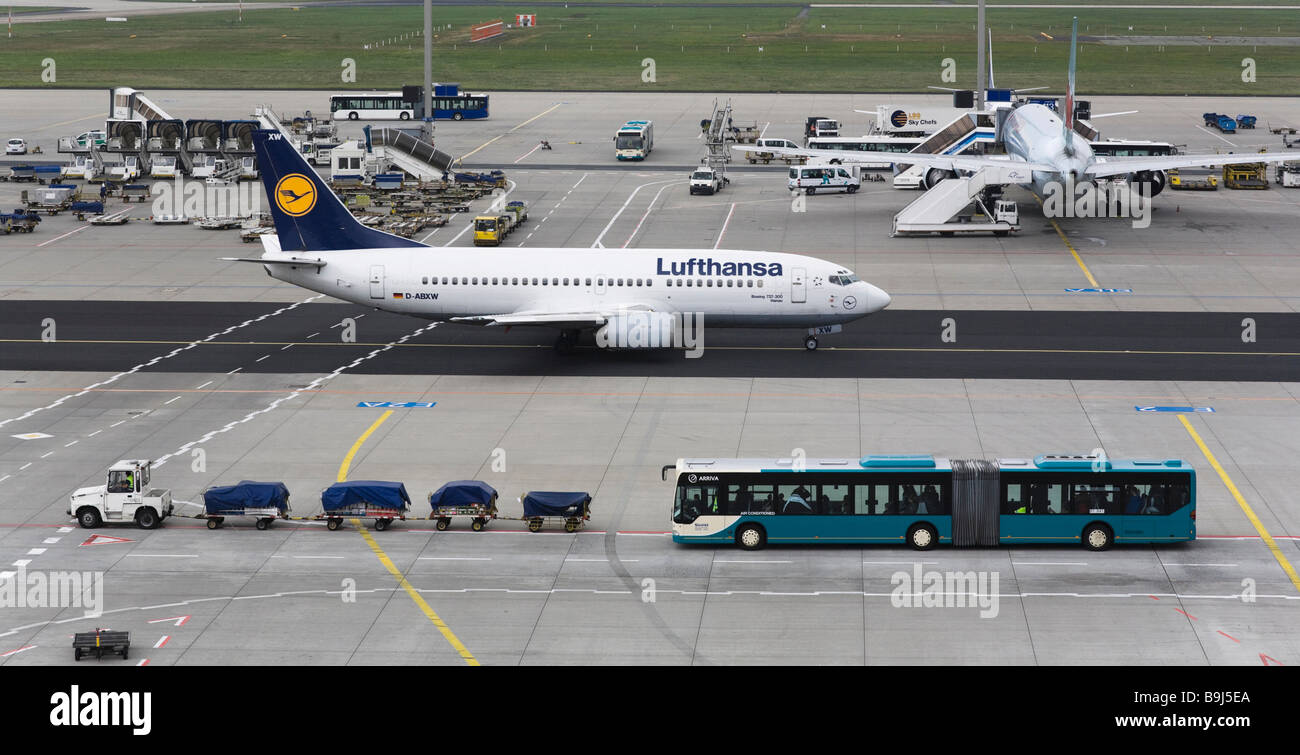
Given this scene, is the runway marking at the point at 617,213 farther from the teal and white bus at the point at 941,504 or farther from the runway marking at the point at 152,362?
the teal and white bus at the point at 941,504

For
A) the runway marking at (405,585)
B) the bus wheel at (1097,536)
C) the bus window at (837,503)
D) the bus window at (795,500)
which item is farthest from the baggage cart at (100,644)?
the bus wheel at (1097,536)

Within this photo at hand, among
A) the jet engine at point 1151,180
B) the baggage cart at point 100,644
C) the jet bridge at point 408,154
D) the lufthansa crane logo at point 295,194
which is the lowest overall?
the baggage cart at point 100,644

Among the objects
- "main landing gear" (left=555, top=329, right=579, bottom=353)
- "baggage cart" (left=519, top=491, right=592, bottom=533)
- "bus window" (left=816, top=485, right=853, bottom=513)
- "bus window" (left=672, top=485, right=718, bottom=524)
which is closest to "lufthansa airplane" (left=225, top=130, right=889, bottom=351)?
"main landing gear" (left=555, top=329, right=579, bottom=353)

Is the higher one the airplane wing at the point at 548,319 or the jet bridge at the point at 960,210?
the jet bridge at the point at 960,210

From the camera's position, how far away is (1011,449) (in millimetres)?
52000

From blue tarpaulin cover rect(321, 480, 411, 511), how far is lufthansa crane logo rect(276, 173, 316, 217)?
2450 centimetres

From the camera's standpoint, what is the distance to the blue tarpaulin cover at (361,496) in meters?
44.4

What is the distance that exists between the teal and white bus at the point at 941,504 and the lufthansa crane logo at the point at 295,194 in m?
29.9

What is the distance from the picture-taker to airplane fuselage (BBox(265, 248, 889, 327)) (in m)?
65.4

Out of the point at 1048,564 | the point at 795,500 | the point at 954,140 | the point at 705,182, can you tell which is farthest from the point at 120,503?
the point at 954,140

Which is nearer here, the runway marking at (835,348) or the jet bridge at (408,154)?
the runway marking at (835,348)

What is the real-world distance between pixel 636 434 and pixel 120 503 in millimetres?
18243

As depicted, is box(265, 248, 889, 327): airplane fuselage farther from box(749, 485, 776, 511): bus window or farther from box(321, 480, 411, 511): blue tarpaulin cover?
box(749, 485, 776, 511): bus window

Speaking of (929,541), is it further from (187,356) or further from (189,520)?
(187,356)
